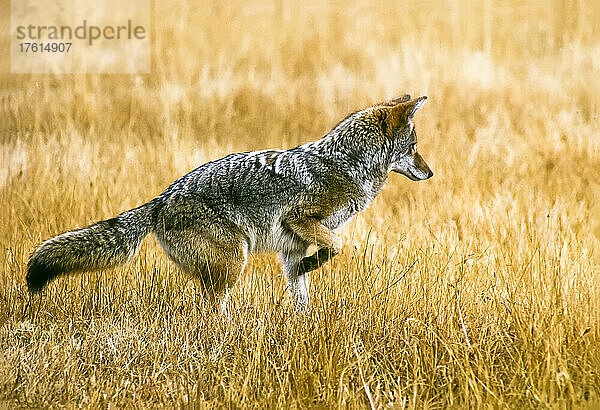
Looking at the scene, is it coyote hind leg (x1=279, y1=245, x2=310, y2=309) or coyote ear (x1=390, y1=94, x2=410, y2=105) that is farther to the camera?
coyote ear (x1=390, y1=94, x2=410, y2=105)

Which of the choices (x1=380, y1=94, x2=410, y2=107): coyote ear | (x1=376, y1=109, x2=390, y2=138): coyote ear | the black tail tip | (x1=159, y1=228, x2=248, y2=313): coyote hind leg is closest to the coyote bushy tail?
the black tail tip

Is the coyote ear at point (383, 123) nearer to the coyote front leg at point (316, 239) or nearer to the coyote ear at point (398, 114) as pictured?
the coyote ear at point (398, 114)

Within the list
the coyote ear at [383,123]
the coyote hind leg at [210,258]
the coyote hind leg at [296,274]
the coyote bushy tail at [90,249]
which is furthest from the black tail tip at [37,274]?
the coyote ear at [383,123]

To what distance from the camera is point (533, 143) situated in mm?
10109

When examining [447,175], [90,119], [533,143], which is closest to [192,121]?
[90,119]

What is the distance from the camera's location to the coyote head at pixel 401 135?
249 inches

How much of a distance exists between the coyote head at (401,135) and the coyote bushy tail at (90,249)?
6.51 feet

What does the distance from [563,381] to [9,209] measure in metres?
6.04

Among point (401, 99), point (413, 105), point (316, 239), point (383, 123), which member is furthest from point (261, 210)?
point (401, 99)

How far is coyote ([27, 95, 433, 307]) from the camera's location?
5887mm

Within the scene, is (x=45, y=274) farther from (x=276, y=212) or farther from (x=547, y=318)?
(x=547, y=318)

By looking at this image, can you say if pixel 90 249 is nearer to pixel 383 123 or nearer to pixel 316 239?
pixel 316 239

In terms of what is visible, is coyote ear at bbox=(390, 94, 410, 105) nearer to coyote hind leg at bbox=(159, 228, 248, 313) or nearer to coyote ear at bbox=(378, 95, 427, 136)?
coyote ear at bbox=(378, 95, 427, 136)

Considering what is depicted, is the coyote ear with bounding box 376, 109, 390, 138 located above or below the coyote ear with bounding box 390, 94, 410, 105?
below
